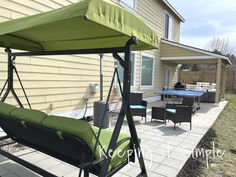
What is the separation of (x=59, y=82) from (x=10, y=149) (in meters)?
2.19

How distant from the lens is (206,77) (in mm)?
23375

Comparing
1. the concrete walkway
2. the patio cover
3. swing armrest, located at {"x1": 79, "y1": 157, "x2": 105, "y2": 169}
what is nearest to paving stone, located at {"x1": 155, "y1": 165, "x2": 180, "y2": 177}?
the concrete walkway

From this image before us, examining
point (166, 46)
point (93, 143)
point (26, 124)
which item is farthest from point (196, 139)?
point (166, 46)

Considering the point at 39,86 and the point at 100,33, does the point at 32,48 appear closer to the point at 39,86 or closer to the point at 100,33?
A: the point at 39,86

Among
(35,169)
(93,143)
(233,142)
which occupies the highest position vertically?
(93,143)

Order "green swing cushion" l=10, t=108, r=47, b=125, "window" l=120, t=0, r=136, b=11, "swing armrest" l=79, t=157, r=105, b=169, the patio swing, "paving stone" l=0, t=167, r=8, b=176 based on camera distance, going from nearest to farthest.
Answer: the patio swing, "swing armrest" l=79, t=157, r=105, b=169, "green swing cushion" l=10, t=108, r=47, b=125, "paving stone" l=0, t=167, r=8, b=176, "window" l=120, t=0, r=136, b=11

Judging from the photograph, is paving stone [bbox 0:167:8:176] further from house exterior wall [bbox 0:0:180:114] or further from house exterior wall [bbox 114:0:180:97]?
house exterior wall [bbox 114:0:180:97]

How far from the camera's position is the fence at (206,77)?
20.7 meters

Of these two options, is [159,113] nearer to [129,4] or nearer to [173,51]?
[129,4]

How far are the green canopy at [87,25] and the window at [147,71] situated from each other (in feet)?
A: 23.1

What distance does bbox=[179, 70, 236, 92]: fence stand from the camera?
20688mm

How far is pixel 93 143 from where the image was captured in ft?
6.68

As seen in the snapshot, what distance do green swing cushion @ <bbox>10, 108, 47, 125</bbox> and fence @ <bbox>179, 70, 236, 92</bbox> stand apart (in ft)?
71.7

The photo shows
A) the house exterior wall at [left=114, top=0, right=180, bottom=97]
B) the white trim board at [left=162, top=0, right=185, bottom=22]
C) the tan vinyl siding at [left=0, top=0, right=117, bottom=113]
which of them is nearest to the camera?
the tan vinyl siding at [left=0, top=0, right=117, bottom=113]
